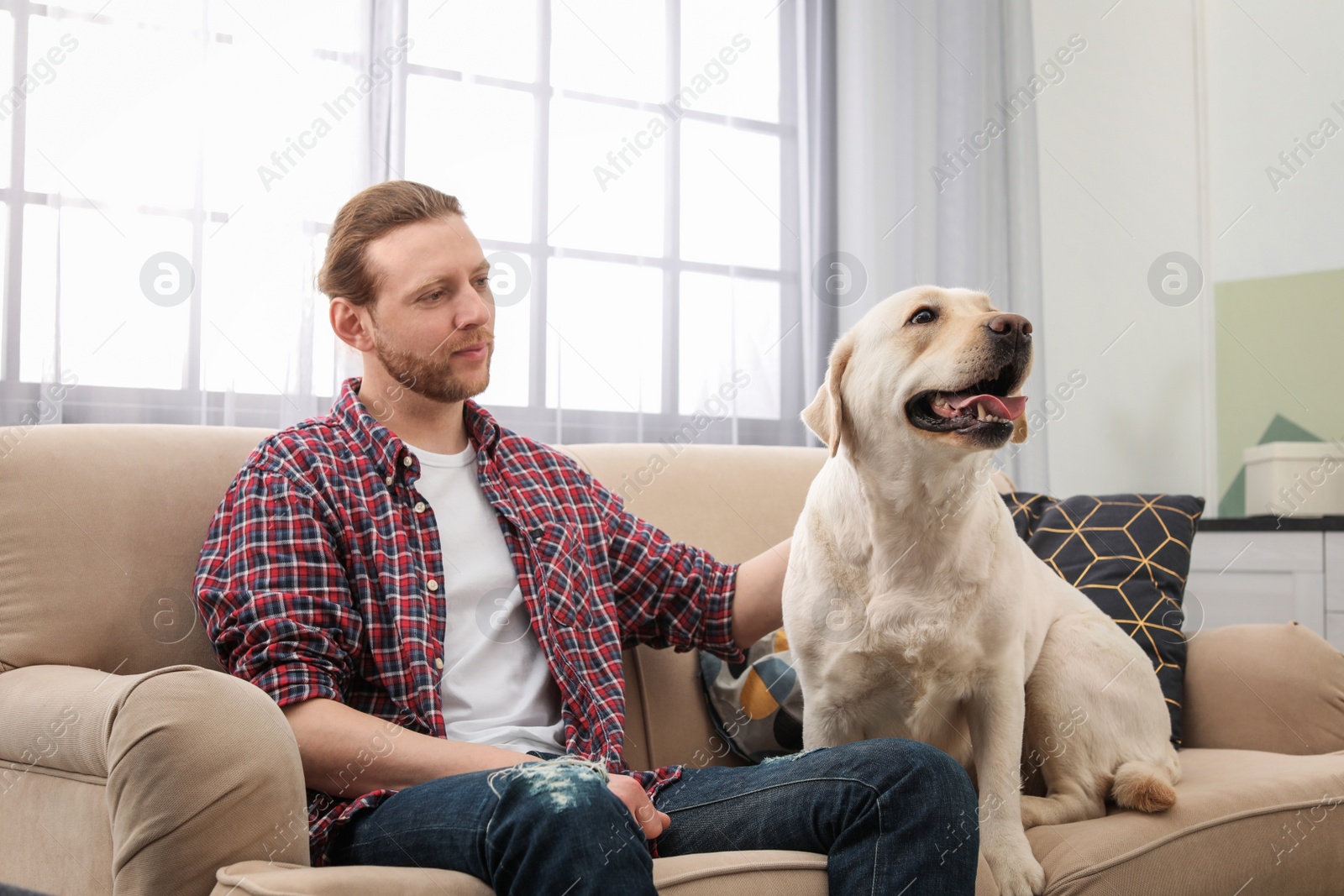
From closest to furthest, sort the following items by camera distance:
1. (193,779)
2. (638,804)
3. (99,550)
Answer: (193,779), (638,804), (99,550)

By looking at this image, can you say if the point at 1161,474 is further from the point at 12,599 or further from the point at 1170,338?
the point at 12,599

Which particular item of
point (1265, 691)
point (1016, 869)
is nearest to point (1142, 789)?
point (1016, 869)

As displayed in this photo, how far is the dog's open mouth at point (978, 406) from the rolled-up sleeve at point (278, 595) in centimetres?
79

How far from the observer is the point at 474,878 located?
1.05 metres

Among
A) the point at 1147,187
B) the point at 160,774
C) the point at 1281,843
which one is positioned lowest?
the point at 1281,843

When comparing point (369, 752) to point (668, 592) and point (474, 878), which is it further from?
point (668, 592)

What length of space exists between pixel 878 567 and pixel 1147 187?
308 cm

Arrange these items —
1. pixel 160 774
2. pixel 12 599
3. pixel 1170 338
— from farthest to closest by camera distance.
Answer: pixel 1170 338, pixel 12 599, pixel 160 774

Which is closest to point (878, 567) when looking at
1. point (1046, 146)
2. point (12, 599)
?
point (12, 599)

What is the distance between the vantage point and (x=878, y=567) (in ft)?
4.63

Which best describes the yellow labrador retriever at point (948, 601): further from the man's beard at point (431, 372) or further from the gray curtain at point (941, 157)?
the gray curtain at point (941, 157)

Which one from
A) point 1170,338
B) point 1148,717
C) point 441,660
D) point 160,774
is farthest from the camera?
point 1170,338

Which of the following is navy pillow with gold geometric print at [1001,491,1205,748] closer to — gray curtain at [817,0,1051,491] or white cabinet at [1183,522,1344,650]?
white cabinet at [1183,522,1344,650]

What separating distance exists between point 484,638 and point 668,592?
1.07ft
